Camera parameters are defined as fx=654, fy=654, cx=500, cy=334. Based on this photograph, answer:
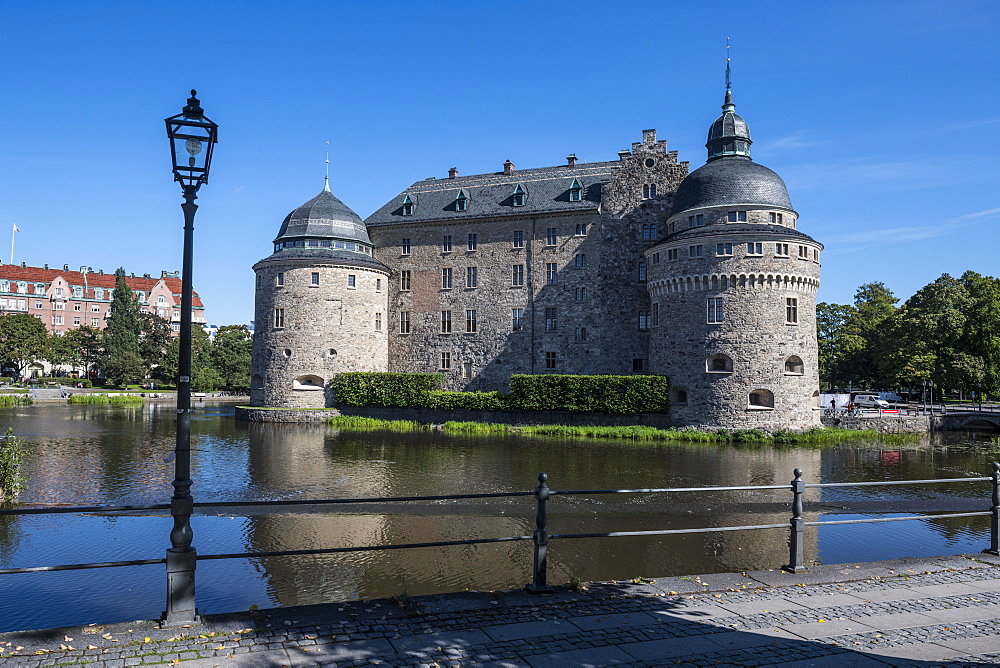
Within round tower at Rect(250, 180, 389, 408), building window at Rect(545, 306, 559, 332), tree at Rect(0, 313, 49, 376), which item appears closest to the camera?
round tower at Rect(250, 180, 389, 408)

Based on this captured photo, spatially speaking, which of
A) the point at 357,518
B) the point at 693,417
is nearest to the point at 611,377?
the point at 693,417

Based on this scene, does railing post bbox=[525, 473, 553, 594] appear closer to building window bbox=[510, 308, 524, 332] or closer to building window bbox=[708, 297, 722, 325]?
building window bbox=[708, 297, 722, 325]

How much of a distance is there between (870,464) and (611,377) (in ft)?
47.3

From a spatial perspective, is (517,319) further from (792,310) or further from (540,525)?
(540,525)

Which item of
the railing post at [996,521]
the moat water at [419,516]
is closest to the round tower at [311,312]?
the moat water at [419,516]

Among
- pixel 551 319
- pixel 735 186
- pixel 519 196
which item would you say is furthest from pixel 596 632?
pixel 519 196

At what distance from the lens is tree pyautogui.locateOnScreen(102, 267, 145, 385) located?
68.6 meters

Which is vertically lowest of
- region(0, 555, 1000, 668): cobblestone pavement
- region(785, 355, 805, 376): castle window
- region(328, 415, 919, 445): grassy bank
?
region(328, 415, 919, 445): grassy bank

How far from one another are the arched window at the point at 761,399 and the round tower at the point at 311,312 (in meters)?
24.6

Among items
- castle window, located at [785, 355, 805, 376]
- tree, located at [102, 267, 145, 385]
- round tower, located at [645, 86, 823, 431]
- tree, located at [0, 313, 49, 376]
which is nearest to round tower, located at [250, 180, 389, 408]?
round tower, located at [645, 86, 823, 431]

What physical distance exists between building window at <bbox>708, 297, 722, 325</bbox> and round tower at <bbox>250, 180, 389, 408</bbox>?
73.7 feet

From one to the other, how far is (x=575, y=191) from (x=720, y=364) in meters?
15.7

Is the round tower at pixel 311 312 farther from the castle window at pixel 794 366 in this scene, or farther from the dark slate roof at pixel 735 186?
the castle window at pixel 794 366

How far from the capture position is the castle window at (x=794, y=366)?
115ft
